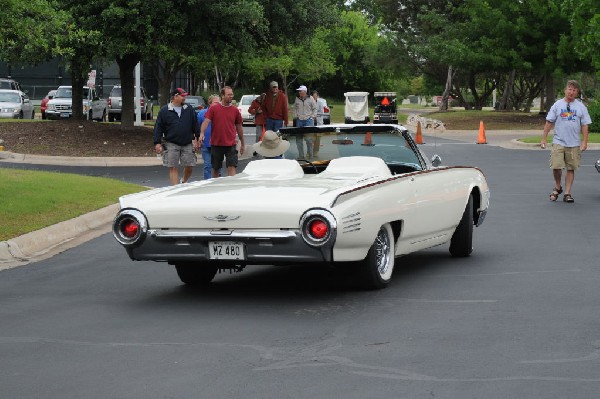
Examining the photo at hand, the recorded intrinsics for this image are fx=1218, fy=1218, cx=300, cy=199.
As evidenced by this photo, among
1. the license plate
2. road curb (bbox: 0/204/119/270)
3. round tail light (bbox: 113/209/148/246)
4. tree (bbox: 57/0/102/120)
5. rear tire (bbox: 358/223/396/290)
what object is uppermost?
tree (bbox: 57/0/102/120)

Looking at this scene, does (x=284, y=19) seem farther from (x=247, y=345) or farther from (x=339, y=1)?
(x=339, y=1)

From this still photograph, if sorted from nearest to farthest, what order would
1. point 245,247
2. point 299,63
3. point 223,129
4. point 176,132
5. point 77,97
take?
point 245,247 < point 176,132 < point 223,129 < point 77,97 < point 299,63

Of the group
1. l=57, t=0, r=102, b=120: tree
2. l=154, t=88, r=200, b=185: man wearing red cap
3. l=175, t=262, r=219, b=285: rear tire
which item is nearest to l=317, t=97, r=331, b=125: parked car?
l=57, t=0, r=102, b=120: tree

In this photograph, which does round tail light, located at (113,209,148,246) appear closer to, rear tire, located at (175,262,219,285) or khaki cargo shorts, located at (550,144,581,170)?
rear tire, located at (175,262,219,285)

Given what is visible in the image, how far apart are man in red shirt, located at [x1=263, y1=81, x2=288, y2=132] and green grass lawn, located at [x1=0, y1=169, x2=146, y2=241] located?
602cm

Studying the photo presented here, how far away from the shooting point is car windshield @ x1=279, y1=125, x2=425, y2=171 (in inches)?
465

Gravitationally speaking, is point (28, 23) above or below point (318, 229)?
above

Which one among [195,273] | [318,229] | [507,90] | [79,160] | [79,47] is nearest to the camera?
[318,229]

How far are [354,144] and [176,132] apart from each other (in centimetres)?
797

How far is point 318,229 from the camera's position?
9305mm

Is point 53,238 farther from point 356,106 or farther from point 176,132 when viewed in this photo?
point 356,106

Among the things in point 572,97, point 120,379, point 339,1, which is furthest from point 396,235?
point 339,1

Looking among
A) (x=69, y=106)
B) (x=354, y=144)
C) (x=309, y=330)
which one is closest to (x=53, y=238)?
(x=354, y=144)

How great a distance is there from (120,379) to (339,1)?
4511 inches
